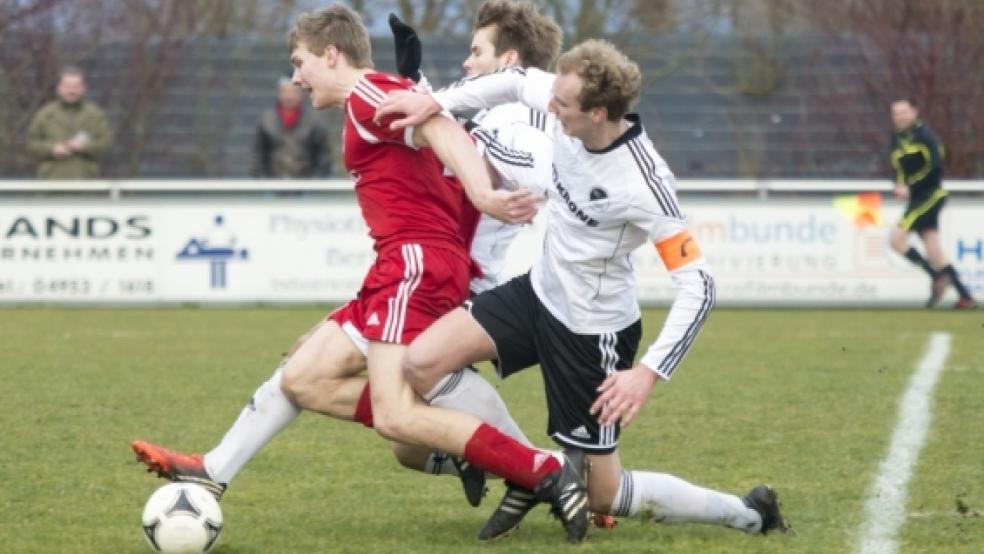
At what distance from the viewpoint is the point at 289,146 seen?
16094mm

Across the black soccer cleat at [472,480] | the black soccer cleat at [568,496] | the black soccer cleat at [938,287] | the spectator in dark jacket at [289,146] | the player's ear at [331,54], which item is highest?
the player's ear at [331,54]

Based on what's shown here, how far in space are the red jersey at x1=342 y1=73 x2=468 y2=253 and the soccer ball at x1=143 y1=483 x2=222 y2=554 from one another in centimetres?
100

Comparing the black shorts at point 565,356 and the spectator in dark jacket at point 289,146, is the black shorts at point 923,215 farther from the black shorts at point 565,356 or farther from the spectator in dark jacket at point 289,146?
the black shorts at point 565,356

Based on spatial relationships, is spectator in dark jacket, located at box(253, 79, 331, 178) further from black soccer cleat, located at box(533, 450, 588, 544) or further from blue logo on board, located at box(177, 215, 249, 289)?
black soccer cleat, located at box(533, 450, 588, 544)

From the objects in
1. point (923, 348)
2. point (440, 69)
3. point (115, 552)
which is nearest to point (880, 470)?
point (115, 552)

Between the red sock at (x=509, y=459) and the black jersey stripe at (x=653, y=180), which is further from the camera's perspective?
the red sock at (x=509, y=459)

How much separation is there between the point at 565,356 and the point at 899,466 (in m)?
2.06

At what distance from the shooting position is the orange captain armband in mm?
5379

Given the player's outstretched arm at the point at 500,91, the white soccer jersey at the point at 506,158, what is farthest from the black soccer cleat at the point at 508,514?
the player's outstretched arm at the point at 500,91

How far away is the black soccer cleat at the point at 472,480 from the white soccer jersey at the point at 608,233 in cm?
57

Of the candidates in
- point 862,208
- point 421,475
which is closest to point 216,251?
point 862,208

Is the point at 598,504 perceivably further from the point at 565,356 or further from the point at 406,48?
the point at 406,48

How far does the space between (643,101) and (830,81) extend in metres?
2.19

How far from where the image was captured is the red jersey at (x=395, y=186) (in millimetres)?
5785
